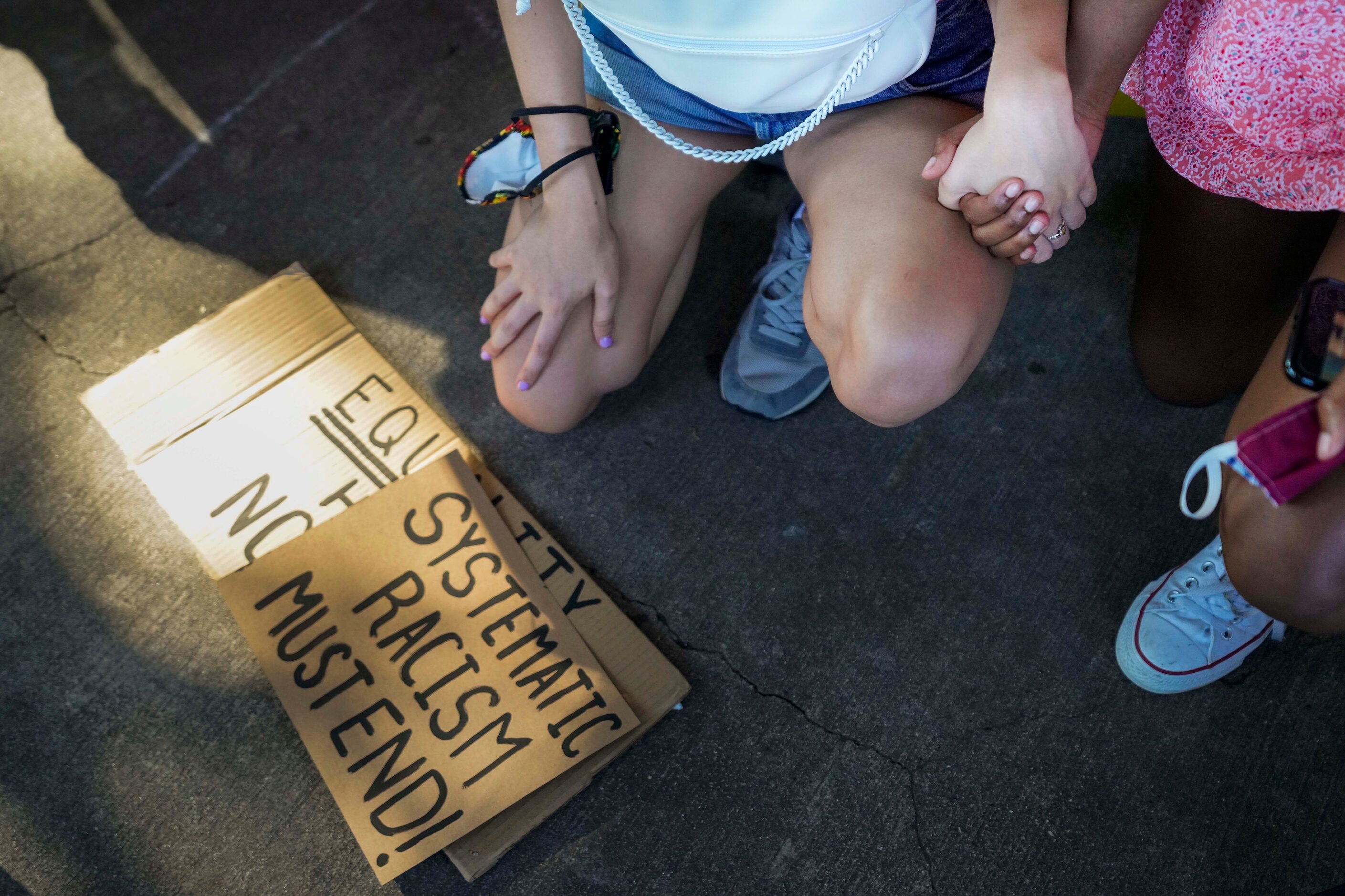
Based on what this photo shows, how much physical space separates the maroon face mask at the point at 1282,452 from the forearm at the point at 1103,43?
1.06ft

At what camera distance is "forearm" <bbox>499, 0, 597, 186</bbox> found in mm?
854

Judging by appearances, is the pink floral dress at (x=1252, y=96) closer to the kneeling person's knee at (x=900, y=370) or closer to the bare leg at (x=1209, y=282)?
the bare leg at (x=1209, y=282)

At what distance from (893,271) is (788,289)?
33cm

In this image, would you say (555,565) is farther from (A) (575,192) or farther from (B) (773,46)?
(B) (773,46)

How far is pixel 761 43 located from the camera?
708 millimetres

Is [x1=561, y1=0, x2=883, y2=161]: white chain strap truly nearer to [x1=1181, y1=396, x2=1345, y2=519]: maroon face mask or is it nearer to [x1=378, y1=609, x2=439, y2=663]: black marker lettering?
[x1=1181, y1=396, x2=1345, y2=519]: maroon face mask

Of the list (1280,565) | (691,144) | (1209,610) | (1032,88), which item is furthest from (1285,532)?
(691,144)

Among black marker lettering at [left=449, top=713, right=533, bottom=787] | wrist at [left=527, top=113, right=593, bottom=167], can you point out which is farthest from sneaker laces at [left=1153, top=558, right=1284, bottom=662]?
wrist at [left=527, top=113, right=593, bottom=167]

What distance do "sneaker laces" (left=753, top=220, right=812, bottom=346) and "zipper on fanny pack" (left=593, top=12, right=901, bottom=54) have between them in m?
0.34

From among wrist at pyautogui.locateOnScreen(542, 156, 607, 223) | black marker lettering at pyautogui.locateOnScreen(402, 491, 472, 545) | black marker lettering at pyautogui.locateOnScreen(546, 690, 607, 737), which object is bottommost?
black marker lettering at pyautogui.locateOnScreen(546, 690, 607, 737)

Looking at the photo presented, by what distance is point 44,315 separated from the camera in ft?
3.98

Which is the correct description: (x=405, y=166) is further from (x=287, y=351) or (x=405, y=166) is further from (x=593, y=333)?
(x=593, y=333)

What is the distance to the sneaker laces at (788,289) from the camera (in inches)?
41.1

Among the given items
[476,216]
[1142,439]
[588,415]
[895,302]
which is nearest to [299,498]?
[588,415]
